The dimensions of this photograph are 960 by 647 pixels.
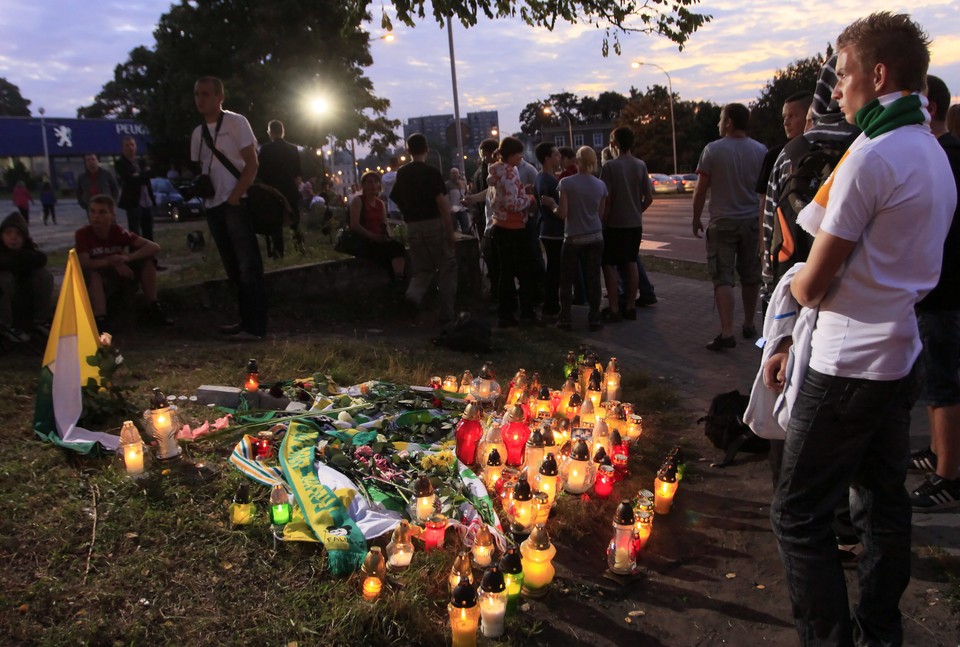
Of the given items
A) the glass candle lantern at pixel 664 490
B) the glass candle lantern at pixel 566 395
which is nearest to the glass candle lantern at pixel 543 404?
the glass candle lantern at pixel 566 395

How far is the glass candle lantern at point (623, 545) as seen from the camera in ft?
9.76

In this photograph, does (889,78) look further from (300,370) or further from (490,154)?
(490,154)

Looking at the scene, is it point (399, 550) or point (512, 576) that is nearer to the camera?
point (512, 576)

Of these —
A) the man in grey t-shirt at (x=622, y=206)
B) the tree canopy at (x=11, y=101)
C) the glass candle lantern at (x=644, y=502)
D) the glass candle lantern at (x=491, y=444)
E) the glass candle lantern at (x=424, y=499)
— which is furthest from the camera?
the tree canopy at (x=11, y=101)

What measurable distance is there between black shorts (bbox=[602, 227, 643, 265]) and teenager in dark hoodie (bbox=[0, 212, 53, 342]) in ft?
18.1

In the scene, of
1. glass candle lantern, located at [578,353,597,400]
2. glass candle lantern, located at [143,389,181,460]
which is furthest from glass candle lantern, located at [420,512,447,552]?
glass candle lantern, located at [578,353,597,400]

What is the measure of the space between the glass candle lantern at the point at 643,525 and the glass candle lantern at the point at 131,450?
255 cm

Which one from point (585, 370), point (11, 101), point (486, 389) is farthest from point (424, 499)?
point (11, 101)

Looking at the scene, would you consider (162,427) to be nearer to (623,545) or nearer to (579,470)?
(579,470)

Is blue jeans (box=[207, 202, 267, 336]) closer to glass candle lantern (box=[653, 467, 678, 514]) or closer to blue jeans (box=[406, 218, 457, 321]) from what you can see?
blue jeans (box=[406, 218, 457, 321])

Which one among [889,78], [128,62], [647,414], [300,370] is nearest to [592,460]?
[647,414]

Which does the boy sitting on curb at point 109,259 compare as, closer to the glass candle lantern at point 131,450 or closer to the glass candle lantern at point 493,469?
the glass candle lantern at point 131,450

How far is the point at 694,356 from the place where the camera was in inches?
253

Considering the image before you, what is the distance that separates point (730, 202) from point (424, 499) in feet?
14.4
